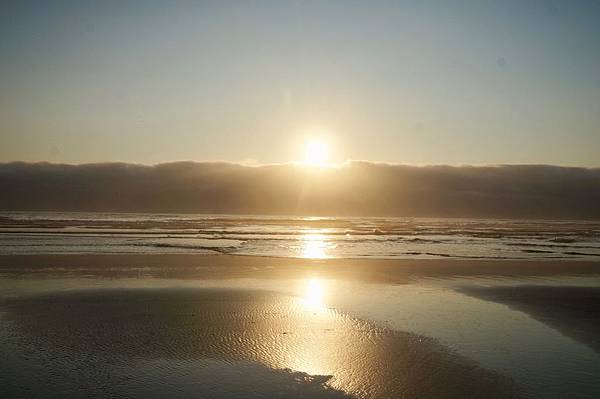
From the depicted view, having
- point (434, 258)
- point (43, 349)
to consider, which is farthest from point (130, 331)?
point (434, 258)

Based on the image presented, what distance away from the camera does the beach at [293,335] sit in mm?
8367

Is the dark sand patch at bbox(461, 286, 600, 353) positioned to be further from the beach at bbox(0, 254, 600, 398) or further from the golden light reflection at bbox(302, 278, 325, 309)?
the golden light reflection at bbox(302, 278, 325, 309)

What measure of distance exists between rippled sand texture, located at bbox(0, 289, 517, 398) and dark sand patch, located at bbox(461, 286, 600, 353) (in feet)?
15.5

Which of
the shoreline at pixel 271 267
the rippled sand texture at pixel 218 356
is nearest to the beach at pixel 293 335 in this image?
the rippled sand texture at pixel 218 356

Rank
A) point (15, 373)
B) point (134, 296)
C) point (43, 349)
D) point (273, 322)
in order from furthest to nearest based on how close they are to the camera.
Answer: point (134, 296), point (273, 322), point (43, 349), point (15, 373)

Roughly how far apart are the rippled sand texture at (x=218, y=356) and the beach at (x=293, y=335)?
39 mm

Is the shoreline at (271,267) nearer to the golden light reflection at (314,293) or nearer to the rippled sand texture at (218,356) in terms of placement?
the golden light reflection at (314,293)

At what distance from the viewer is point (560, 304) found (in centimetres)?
1634

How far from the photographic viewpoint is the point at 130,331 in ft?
38.7

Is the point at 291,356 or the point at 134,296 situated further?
the point at 134,296

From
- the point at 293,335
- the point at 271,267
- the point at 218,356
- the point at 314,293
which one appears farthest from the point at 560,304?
the point at 271,267

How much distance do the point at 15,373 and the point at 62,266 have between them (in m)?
17.0

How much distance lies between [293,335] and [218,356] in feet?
7.34

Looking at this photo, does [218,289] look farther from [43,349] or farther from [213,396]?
[213,396]
